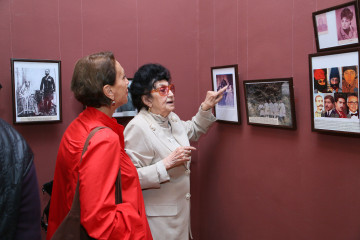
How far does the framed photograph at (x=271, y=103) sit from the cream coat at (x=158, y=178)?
57cm

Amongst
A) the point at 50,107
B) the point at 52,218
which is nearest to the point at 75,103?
the point at 50,107

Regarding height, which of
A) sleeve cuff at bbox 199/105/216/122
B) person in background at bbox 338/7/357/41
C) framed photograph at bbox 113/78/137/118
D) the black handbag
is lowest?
the black handbag

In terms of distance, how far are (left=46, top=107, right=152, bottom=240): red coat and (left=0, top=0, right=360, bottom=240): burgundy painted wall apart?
35.4 inches

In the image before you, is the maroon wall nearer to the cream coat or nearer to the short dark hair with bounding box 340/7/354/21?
the short dark hair with bounding box 340/7/354/21

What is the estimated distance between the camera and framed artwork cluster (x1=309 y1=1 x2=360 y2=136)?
158cm

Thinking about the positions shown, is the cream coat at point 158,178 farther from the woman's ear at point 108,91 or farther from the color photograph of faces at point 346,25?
the color photograph of faces at point 346,25

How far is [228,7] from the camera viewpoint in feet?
8.25

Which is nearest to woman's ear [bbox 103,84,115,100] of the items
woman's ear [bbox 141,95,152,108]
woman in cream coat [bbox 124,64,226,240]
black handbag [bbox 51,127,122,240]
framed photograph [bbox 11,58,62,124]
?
black handbag [bbox 51,127,122,240]

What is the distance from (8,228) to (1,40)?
163 cm

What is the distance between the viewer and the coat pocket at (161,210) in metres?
2.21

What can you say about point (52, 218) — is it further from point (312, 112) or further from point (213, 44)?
point (213, 44)

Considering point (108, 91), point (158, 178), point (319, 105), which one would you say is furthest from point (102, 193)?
point (319, 105)

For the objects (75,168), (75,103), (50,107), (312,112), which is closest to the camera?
(75,168)

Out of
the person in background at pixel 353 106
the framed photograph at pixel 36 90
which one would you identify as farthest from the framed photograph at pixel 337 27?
the framed photograph at pixel 36 90
